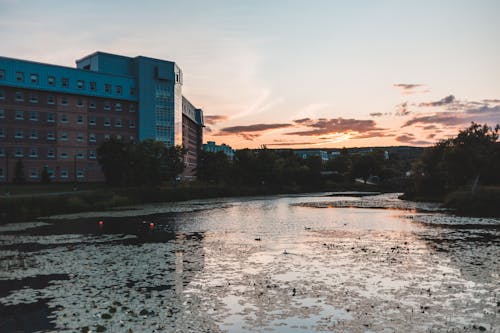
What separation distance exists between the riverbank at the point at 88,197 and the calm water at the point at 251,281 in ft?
45.2

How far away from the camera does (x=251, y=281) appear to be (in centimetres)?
1894

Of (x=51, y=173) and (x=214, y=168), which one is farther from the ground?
(x=214, y=168)

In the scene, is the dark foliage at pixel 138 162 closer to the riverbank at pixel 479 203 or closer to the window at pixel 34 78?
the window at pixel 34 78

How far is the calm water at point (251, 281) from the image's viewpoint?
45.2 feet

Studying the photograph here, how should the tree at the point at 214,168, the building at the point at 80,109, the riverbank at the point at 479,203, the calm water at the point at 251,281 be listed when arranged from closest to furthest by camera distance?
the calm water at the point at 251,281 → the riverbank at the point at 479,203 → the building at the point at 80,109 → the tree at the point at 214,168

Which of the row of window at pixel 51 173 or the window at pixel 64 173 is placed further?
the window at pixel 64 173

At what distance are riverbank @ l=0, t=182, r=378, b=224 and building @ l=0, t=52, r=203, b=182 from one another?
65.5 feet

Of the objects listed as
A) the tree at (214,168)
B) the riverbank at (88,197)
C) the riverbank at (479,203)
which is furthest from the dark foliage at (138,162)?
the riverbank at (479,203)

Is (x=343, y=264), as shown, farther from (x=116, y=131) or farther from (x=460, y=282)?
(x=116, y=131)

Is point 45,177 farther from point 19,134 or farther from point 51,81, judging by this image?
point 51,81

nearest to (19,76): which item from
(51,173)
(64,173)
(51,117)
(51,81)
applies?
(51,81)

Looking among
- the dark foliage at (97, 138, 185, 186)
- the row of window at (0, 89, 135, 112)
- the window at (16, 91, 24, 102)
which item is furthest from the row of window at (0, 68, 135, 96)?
the dark foliage at (97, 138, 185, 186)

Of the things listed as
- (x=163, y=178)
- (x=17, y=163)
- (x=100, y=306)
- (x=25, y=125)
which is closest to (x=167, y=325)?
(x=100, y=306)

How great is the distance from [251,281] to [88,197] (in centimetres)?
4801
